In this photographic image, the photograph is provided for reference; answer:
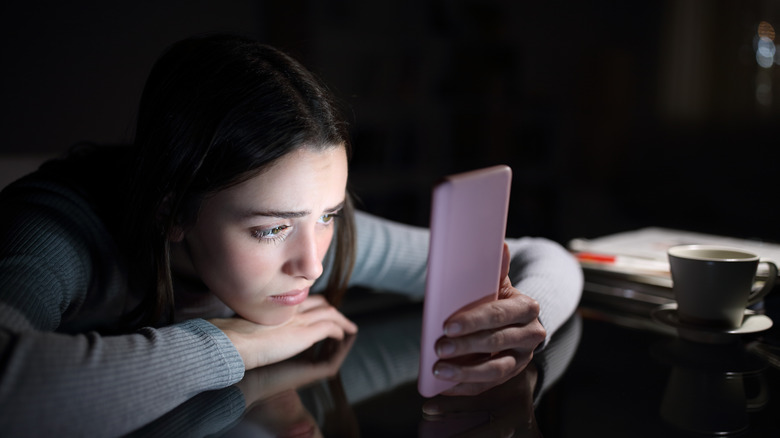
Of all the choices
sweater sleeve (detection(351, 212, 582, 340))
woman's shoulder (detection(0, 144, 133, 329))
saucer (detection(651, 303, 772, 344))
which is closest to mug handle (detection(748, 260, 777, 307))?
saucer (detection(651, 303, 772, 344))

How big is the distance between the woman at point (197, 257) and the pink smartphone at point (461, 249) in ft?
0.06

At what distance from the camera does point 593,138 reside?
3418mm

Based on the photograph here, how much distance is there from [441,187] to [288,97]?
0.29m

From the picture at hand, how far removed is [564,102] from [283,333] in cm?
293

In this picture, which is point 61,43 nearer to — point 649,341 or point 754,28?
point 649,341

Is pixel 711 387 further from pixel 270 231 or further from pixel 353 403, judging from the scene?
pixel 270 231

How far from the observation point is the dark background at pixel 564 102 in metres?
2.75

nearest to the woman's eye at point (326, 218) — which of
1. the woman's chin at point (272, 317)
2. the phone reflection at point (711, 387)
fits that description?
the woman's chin at point (272, 317)

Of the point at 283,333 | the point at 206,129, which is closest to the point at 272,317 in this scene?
the point at 283,333

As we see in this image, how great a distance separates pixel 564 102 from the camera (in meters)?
3.40

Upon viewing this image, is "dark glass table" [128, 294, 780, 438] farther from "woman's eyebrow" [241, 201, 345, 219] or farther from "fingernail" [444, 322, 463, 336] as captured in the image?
"woman's eyebrow" [241, 201, 345, 219]

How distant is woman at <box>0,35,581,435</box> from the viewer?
1.95ft

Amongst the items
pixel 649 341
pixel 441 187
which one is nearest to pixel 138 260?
pixel 441 187

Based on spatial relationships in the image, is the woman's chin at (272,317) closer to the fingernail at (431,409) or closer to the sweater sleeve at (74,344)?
the sweater sleeve at (74,344)
